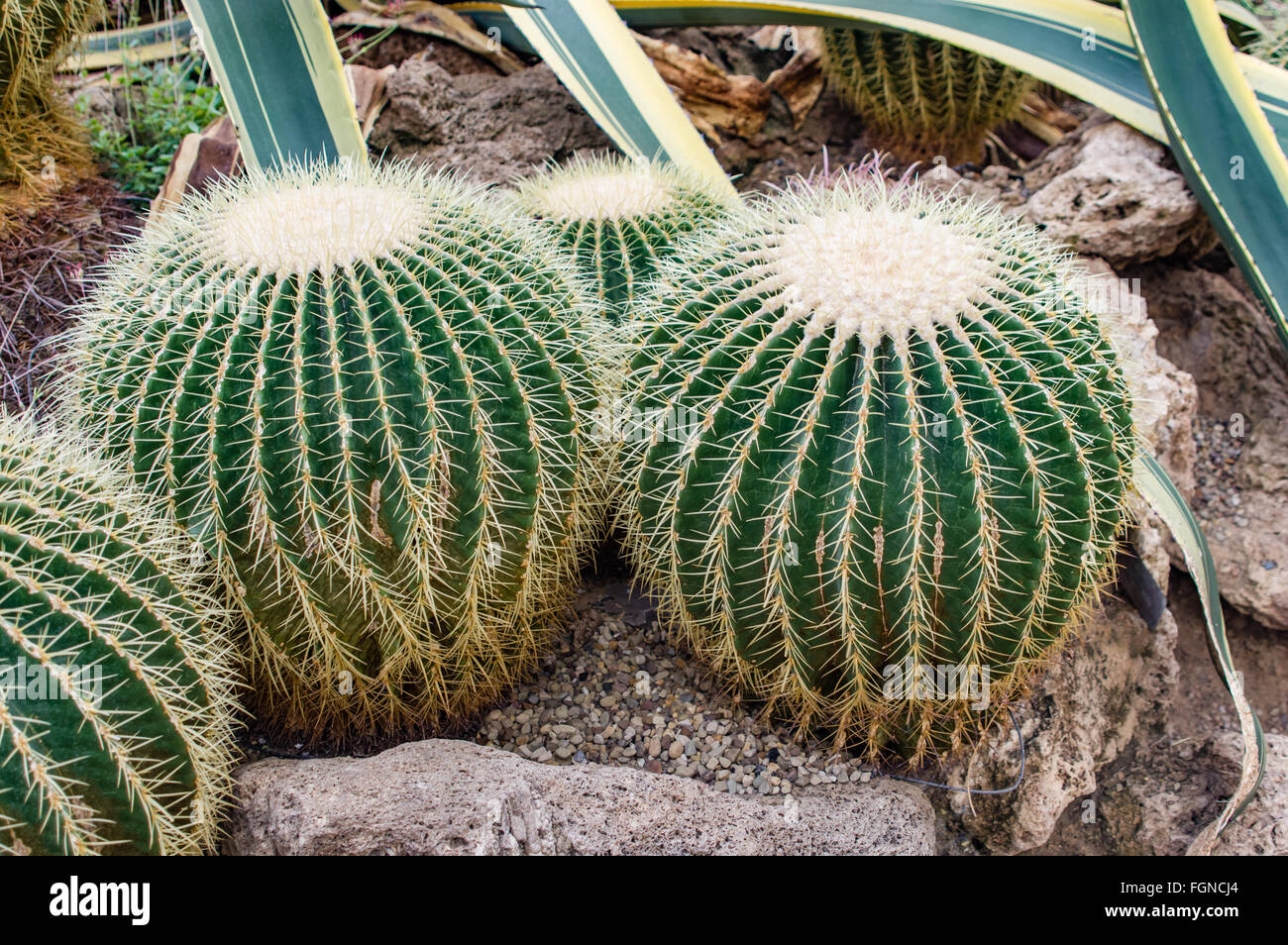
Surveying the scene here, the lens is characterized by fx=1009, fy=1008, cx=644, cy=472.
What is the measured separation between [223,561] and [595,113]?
7.23ft

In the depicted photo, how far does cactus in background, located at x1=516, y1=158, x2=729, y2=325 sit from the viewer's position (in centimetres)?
266

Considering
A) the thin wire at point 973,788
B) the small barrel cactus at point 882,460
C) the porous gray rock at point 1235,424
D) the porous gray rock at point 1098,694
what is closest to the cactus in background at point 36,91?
the small barrel cactus at point 882,460

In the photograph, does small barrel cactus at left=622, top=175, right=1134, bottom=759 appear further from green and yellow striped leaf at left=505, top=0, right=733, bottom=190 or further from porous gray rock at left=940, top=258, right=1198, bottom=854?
green and yellow striped leaf at left=505, top=0, right=733, bottom=190

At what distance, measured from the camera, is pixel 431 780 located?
→ 1866 millimetres

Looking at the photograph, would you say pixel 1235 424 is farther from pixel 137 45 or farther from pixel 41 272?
pixel 137 45

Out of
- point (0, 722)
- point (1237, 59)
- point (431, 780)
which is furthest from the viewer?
point (1237, 59)

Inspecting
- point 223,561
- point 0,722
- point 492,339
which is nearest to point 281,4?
point 492,339

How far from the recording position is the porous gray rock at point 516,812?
1760mm

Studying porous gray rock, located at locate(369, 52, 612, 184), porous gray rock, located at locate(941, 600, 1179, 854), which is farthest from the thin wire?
porous gray rock, located at locate(369, 52, 612, 184)

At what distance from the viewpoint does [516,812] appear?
5.96 feet

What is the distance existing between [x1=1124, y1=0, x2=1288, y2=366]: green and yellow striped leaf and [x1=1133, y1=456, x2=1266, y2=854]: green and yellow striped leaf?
61cm

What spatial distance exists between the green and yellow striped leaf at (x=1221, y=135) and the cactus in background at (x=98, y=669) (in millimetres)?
2820

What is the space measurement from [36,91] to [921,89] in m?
3.23

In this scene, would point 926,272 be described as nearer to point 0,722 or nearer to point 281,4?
point 0,722
